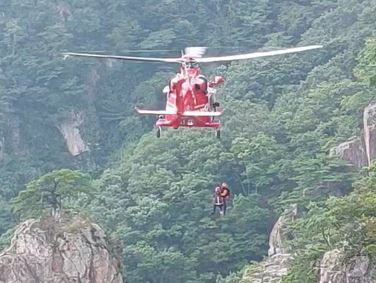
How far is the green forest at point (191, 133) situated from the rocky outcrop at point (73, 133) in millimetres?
181

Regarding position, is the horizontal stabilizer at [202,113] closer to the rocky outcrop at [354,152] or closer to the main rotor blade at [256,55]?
the main rotor blade at [256,55]

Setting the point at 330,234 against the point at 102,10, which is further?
the point at 102,10

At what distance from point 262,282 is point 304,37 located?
2339 cm

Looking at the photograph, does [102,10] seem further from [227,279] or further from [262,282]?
[262,282]

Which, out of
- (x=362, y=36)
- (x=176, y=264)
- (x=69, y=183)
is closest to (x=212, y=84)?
(x=69, y=183)

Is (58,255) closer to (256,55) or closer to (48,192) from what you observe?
(48,192)

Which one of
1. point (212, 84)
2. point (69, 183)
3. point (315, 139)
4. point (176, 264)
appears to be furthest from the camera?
point (315, 139)

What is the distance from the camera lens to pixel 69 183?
3556cm

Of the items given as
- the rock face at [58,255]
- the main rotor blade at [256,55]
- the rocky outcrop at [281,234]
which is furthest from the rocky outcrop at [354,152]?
the main rotor blade at [256,55]

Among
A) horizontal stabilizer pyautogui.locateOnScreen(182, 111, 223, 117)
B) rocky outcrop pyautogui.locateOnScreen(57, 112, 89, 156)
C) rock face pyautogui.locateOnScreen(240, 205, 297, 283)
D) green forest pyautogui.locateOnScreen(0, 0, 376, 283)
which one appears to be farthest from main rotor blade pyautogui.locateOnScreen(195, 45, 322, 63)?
rocky outcrop pyautogui.locateOnScreen(57, 112, 89, 156)

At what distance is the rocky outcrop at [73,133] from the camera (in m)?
52.8

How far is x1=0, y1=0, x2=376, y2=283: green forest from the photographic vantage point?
121 ft

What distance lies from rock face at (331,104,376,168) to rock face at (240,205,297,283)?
8.26ft

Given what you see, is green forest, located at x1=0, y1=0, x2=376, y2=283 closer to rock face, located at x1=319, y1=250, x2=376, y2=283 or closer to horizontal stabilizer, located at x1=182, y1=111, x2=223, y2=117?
rock face, located at x1=319, y1=250, x2=376, y2=283
